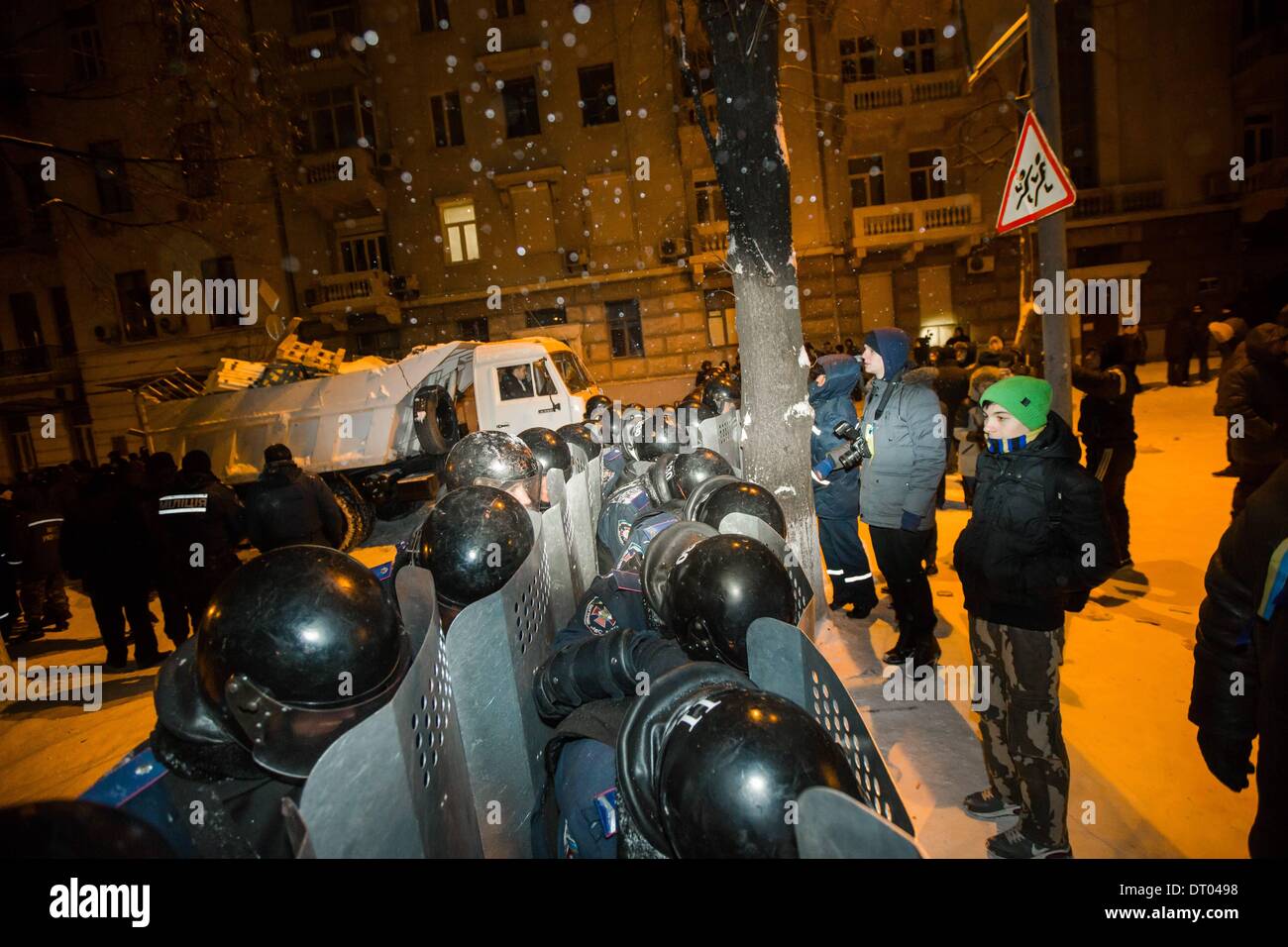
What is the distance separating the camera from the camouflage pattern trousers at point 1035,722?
255cm

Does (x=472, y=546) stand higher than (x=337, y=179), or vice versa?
(x=337, y=179)

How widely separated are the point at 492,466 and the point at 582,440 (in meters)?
2.96

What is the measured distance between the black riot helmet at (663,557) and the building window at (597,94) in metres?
22.6

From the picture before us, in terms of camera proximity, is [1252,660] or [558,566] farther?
[558,566]

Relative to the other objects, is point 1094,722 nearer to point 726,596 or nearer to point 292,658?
point 726,596

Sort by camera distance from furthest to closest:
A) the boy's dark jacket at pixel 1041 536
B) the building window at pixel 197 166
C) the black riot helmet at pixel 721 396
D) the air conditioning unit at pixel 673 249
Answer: the air conditioning unit at pixel 673 249
the black riot helmet at pixel 721 396
the building window at pixel 197 166
the boy's dark jacket at pixel 1041 536

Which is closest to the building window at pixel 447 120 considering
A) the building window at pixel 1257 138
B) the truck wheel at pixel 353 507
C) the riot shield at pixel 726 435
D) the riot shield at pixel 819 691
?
the truck wheel at pixel 353 507

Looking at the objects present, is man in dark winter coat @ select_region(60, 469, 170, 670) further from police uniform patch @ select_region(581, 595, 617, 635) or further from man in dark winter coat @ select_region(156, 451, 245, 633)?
police uniform patch @ select_region(581, 595, 617, 635)

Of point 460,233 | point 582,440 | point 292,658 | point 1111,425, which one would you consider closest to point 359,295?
point 460,233

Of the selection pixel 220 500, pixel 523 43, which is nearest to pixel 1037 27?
pixel 220 500

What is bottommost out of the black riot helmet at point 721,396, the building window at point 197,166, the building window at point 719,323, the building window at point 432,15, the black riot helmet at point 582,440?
the black riot helmet at point 582,440

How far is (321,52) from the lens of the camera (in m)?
21.2

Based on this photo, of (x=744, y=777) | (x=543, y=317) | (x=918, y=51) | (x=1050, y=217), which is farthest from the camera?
(x=543, y=317)

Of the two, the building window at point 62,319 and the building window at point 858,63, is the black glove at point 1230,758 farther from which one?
the building window at point 62,319
